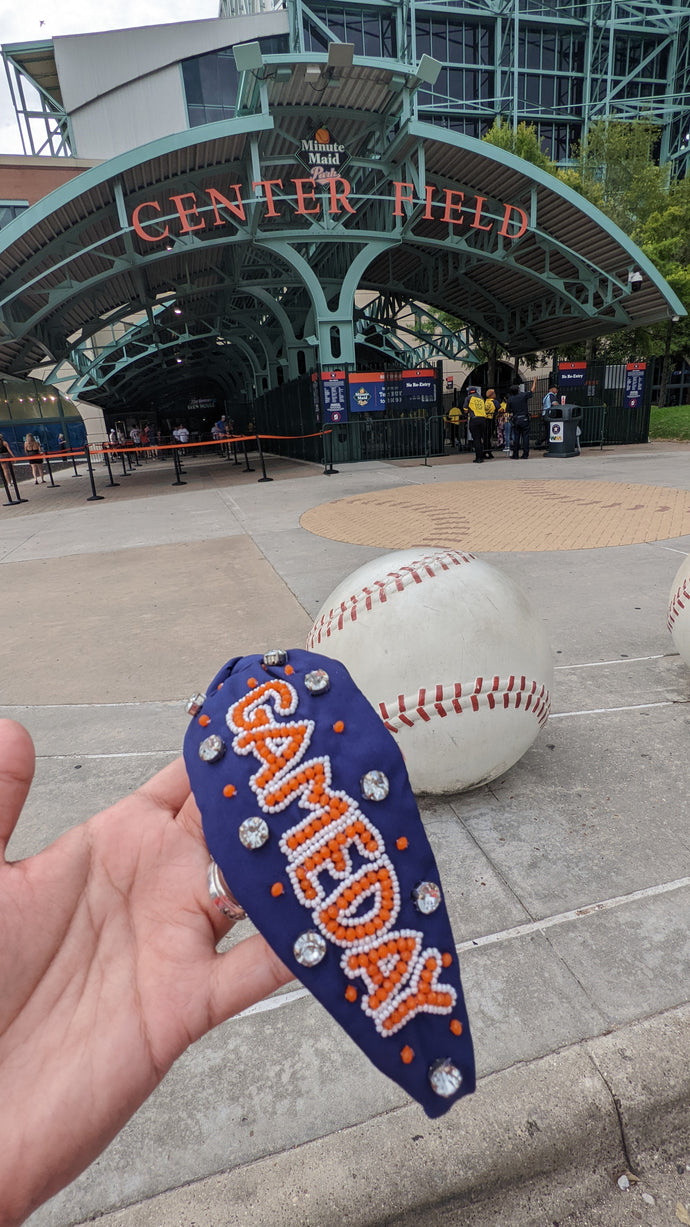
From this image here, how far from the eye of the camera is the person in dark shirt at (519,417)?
56.6ft

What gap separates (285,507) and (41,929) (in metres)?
10.9

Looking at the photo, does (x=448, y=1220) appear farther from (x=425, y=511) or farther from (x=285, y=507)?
(x=285, y=507)

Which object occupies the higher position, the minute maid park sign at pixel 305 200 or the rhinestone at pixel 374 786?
the minute maid park sign at pixel 305 200

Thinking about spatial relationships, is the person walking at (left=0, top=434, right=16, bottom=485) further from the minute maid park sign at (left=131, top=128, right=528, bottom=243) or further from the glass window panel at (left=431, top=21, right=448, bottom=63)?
the glass window panel at (left=431, top=21, right=448, bottom=63)

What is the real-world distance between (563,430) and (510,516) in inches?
397

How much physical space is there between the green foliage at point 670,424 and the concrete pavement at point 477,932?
18712mm

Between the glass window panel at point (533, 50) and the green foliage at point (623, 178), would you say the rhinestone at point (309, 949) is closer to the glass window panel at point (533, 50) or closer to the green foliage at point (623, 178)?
the green foliage at point (623, 178)

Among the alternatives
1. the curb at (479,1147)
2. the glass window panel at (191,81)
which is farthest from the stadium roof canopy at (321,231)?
the glass window panel at (191,81)

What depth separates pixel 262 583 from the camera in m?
6.32

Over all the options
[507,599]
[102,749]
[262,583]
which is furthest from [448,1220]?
[262,583]

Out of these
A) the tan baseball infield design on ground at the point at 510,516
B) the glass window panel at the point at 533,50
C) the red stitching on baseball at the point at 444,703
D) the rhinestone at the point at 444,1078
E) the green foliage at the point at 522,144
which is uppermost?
the glass window panel at the point at 533,50

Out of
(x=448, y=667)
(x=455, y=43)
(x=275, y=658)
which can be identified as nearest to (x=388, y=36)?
(x=455, y=43)

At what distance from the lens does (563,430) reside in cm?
1741

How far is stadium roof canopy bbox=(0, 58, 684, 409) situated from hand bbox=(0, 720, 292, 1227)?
671 inches
